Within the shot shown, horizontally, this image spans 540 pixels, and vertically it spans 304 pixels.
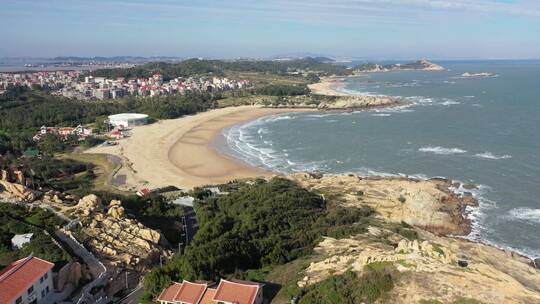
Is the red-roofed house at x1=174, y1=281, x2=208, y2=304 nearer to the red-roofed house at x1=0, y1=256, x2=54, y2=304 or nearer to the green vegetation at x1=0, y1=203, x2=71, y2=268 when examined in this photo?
the red-roofed house at x1=0, y1=256, x2=54, y2=304

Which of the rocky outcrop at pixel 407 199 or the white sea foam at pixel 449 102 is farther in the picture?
the white sea foam at pixel 449 102

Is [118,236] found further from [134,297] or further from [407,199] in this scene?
[407,199]

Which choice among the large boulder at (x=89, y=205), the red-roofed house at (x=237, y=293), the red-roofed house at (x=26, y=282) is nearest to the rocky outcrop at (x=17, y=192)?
the large boulder at (x=89, y=205)

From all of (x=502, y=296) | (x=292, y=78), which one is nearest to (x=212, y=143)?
(x=502, y=296)

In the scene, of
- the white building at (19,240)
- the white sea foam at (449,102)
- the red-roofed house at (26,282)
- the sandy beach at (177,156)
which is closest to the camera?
the red-roofed house at (26,282)

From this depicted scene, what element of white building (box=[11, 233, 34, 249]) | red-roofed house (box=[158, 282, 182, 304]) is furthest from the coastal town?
red-roofed house (box=[158, 282, 182, 304])

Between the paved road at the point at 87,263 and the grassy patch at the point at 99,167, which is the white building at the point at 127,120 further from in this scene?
the paved road at the point at 87,263
